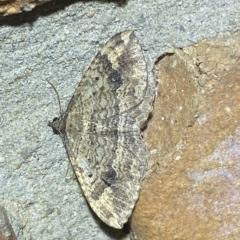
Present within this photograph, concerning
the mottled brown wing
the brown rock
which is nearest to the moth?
the mottled brown wing

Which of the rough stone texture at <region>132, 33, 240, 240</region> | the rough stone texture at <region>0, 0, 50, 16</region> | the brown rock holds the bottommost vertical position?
the brown rock

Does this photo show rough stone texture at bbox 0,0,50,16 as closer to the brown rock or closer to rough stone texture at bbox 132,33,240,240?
rough stone texture at bbox 132,33,240,240

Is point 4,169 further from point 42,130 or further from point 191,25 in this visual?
point 191,25

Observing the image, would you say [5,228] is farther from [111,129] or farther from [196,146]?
[196,146]

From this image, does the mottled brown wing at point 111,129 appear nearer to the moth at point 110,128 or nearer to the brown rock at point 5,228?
the moth at point 110,128

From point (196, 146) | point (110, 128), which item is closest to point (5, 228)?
point (110, 128)

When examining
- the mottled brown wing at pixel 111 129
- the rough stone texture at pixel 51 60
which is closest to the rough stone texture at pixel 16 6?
the rough stone texture at pixel 51 60
